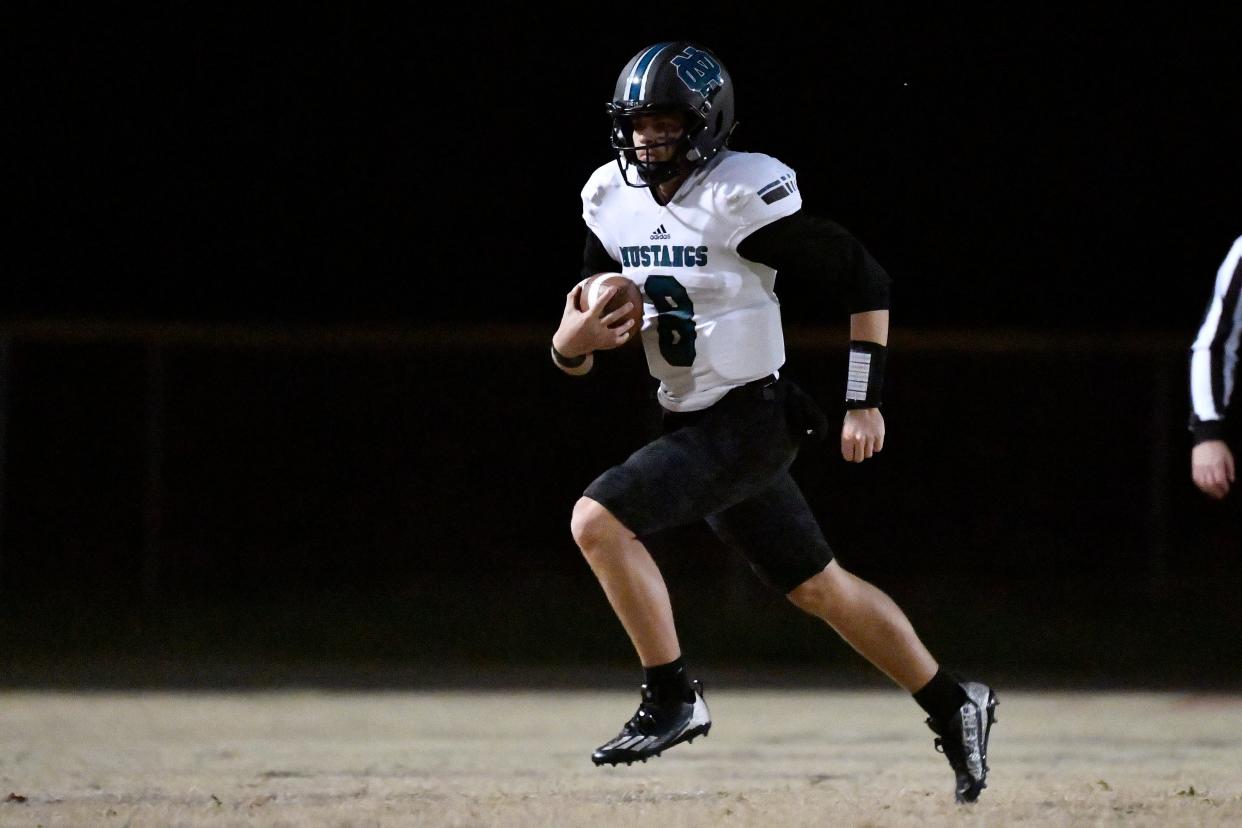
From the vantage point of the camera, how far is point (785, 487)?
5.05 metres

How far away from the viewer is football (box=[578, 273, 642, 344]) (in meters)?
4.89

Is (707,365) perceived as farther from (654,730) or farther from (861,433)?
(654,730)

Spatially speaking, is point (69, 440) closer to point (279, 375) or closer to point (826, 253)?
point (279, 375)

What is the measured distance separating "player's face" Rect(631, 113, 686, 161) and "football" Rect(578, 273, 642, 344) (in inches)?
13.7

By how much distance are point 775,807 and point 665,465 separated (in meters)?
1.02

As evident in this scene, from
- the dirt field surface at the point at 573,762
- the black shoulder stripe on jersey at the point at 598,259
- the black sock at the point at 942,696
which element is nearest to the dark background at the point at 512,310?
the dirt field surface at the point at 573,762

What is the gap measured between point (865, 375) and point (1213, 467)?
100cm

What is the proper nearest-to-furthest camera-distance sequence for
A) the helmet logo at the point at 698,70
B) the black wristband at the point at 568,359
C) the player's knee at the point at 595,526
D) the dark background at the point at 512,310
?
the player's knee at the point at 595,526 < the helmet logo at the point at 698,70 < the black wristband at the point at 568,359 < the dark background at the point at 512,310

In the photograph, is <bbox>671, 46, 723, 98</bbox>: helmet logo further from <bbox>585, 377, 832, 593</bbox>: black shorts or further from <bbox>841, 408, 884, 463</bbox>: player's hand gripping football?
<bbox>841, 408, 884, 463</bbox>: player's hand gripping football

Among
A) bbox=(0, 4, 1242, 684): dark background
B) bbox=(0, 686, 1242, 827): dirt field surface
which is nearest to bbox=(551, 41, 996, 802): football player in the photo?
bbox=(0, 686, 1242, 827): dirt field surface

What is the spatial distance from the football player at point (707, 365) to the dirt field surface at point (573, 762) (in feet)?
1.44

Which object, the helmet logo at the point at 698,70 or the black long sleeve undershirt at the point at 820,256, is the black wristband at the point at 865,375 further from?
the helmet logo at the point at 698,70

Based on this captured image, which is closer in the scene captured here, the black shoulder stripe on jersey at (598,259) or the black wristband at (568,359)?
the black wristband at (568,359)

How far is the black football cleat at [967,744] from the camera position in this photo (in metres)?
5.13
